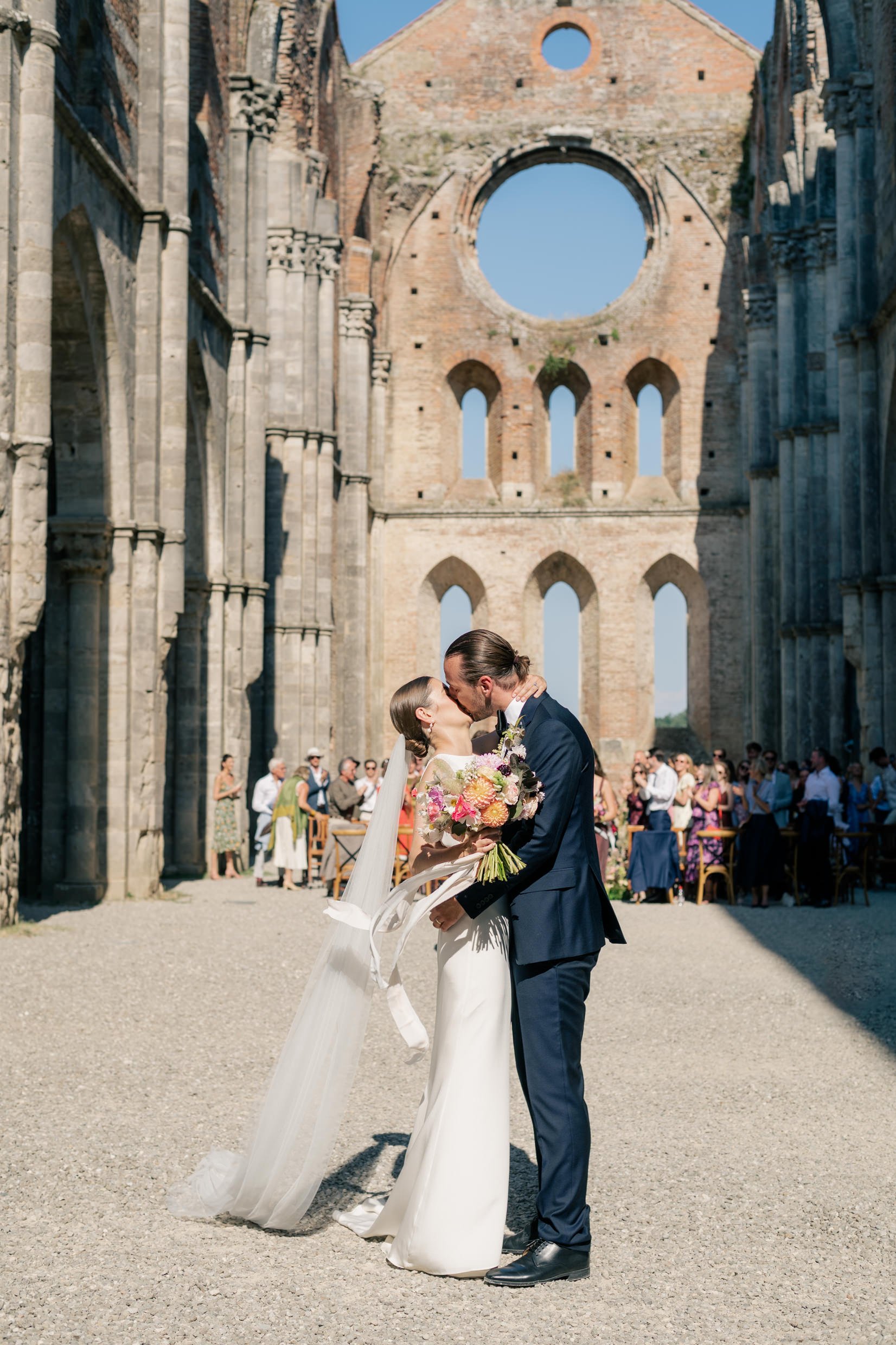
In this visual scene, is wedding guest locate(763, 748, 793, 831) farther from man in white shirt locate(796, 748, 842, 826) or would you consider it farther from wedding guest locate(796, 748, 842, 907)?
wedding guest locate(796, 748, 842, 907)

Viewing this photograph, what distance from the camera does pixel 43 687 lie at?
1383 centimetres

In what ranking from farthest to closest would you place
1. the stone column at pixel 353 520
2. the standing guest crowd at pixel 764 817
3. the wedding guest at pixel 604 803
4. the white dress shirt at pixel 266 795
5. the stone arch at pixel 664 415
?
the stone arch at pixel 664 415, the stone column at pixel 353 520, the white dress shirt at pixel 266 795, the standing guest crowd at pixel 764 817, the wedding guest at pixel 604 803

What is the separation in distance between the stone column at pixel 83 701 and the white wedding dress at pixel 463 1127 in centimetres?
1002

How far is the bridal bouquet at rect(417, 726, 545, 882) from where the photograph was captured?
3887mm

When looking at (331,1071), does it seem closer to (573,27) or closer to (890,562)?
(890,562)

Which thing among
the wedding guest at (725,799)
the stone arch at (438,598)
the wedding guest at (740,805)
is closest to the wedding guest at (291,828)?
the wedding guest at (725,799)

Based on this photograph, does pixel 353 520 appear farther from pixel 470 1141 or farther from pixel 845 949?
pixel 470 1141

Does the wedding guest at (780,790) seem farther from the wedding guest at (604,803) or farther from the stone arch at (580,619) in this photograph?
the stone arch at (580,619)

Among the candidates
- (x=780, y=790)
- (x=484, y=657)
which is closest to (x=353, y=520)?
(x=780, y=790)

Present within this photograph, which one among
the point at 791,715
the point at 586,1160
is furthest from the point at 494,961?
the point at 791,715

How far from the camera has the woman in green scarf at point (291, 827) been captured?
1571cm

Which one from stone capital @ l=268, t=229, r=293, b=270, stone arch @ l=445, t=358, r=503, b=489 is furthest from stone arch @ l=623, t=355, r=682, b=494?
stone capital @ l=268, t=229, r=293, b=270

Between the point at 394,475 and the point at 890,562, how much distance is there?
47.0 feet

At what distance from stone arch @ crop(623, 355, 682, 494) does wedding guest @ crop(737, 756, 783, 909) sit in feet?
54.9
